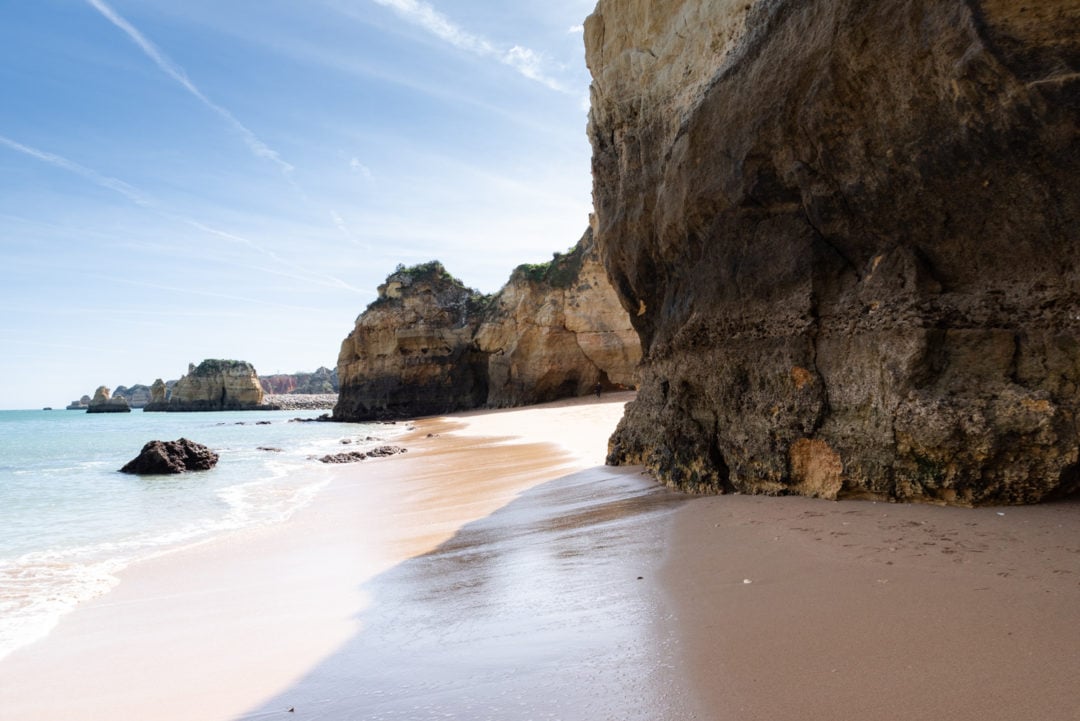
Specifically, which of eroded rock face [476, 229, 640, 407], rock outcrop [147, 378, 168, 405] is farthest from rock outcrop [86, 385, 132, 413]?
eroded rock face [476, 229, 640, 407]

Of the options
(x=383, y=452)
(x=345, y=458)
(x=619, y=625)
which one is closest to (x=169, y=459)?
(x=345, y=458)

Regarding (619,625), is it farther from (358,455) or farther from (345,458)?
(358,455)

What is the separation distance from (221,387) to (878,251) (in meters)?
79.6

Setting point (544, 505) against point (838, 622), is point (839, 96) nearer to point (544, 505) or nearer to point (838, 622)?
point (838, 622)

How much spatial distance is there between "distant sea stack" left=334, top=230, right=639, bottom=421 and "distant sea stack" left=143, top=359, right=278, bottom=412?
36.9 m

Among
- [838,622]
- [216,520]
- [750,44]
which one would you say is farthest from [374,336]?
[838,622]

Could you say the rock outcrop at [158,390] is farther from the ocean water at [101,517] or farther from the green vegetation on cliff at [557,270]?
the ocean water at [101,517]

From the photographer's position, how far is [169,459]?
12.8m

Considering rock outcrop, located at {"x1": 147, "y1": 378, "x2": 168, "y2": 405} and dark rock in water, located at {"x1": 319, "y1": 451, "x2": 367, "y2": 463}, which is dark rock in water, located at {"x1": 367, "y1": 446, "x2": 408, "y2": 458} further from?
rock outcrop, located at {"x1": 147, "y1": 378, "x2": 168, "y2": 405}

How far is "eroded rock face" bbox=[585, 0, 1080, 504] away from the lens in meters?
3.60

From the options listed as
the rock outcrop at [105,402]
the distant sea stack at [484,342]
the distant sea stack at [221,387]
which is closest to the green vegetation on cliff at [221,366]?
the distant sea stack at [221,387]

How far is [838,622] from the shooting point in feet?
8.04

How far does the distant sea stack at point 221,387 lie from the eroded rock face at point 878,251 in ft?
245

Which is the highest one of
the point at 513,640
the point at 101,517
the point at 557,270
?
the point at 557,270
